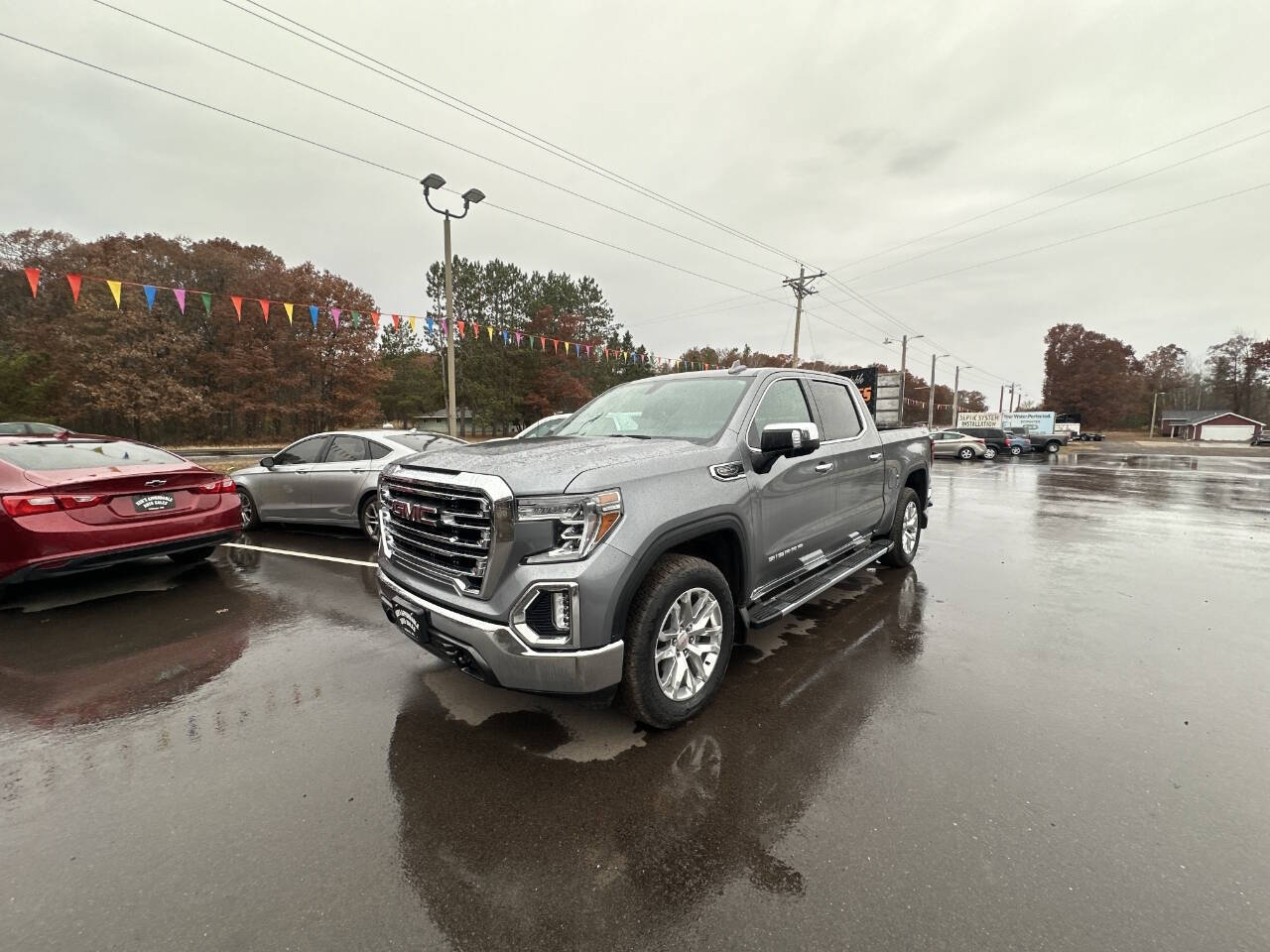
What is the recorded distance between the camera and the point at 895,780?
2484mm

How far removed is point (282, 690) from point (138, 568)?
4230 mm

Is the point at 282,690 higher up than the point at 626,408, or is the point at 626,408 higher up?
the point at 626,408

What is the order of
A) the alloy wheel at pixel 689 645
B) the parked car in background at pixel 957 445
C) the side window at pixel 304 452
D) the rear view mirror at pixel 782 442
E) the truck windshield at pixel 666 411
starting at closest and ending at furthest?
the alloy wheel at pixel 689 645, the rear view mirror at pixel 782 442, the truck windshield at pixel 666 411, the side window at pixel 304 452, the parked car in background at pixel 957 445

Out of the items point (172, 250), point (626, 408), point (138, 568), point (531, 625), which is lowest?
point (138, 568)

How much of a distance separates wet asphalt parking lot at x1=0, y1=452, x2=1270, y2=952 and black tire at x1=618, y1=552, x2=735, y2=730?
0.16 metres

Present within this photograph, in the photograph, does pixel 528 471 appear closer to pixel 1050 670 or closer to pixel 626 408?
pixel 626 408

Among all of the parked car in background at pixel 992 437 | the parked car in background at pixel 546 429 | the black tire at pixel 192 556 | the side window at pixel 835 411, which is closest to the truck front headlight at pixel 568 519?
the parked car in background at pixel 546 429

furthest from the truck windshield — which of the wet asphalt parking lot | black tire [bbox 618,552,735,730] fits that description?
the wet asphalt parking lot

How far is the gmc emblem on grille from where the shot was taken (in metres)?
2.86

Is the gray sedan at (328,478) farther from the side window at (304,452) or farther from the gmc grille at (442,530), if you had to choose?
the gmc grille at (442,530)

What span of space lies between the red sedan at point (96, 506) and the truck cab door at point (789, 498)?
5237 mm

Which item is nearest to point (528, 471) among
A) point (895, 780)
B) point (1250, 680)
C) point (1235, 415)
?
point (895, 780)

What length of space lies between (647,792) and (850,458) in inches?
121

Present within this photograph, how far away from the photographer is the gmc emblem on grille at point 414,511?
2857 millimetres
